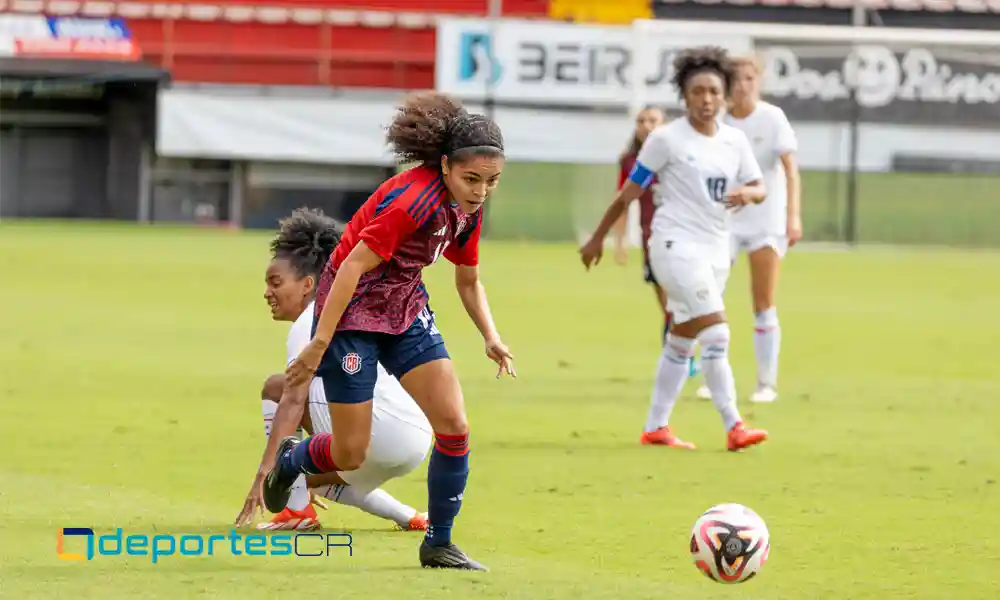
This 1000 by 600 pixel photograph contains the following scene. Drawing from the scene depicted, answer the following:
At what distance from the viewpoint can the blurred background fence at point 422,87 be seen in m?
32.3

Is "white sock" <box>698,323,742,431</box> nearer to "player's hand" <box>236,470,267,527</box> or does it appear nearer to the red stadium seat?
"player's hand" <box>236,470,267,527</box>

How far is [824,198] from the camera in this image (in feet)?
108

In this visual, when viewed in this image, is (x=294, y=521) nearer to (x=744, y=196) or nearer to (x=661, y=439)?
(x=661, y=439)

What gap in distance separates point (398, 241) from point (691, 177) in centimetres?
430

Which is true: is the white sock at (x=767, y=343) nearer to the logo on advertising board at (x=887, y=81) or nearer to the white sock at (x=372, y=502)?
the white sock at (x=372, y=502)

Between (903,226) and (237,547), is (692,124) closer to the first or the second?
(237,547)

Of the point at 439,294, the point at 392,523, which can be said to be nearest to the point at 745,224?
the point at 392,523

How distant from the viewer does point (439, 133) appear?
6535 millimetres

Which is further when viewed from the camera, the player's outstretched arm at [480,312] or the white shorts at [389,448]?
the white shorts at [389,448]

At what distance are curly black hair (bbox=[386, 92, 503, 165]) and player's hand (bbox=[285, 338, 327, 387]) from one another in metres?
0.78

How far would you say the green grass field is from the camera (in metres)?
6.73

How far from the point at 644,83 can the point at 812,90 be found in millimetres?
3160

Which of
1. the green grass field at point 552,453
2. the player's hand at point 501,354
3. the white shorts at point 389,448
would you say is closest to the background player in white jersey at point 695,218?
the green grass field at point 552,453

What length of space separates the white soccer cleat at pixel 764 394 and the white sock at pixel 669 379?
2.21 metres
